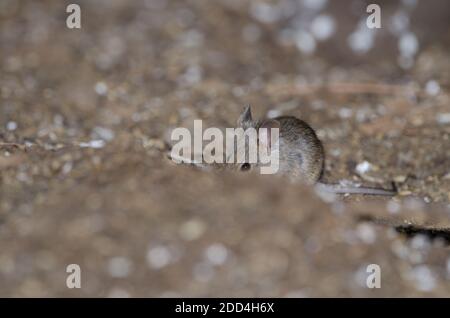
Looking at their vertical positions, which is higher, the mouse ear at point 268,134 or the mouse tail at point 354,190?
the mouse ear at point 268,134

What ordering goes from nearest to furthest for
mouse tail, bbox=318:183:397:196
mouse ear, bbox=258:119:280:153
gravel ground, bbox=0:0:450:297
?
1. gravel ground, bbox=0:0:450:297
2. mouse ear, bbox=258:119:280:153
3. mouse tail, bbox=318:183:397:196

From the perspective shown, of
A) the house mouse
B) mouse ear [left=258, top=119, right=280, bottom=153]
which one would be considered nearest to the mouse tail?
the house mouse

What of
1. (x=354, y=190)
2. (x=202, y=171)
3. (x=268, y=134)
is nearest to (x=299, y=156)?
(x=268, y=134)

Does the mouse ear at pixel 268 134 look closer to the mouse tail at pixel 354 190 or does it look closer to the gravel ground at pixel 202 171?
the gravel ground at pixel 202 171

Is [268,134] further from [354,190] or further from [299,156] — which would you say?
[354,190]

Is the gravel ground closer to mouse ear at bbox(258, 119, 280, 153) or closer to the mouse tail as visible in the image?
the mouse tail

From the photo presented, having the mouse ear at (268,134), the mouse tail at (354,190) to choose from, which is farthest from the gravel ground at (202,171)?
the mouse ear at (268,134)
